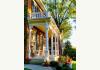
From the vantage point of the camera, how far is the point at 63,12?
614 centimetres

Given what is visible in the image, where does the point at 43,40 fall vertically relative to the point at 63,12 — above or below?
below

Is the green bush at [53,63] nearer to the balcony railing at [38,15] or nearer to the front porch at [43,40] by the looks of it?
the front porch at [43,40]

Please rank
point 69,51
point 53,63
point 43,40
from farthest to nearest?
point 43,40, point 53,63, point 69,51

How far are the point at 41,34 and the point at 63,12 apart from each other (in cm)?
141

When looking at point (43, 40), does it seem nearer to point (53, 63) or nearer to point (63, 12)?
point (53, 63)

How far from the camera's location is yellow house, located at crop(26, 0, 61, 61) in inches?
262

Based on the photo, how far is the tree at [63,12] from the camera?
19.7 feet

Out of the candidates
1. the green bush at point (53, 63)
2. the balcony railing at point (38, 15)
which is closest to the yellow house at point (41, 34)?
the balcony railing at point (38, 15)

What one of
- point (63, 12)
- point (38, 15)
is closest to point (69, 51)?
point (63, 12)
